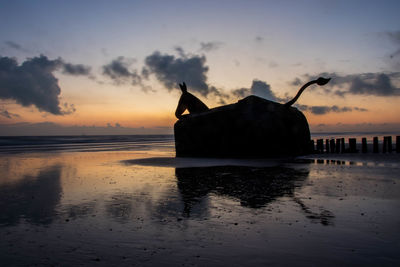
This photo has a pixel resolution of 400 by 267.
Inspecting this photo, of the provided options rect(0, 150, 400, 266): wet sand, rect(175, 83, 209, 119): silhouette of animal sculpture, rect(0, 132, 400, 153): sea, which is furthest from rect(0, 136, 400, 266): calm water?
rect(0, 132, 400, 153): sea

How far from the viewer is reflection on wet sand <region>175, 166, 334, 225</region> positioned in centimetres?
732

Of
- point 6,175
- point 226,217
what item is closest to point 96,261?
point 226,217

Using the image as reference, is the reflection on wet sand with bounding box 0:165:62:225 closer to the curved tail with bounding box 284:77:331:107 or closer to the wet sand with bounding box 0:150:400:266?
the wet sand with bounding box 0:150:400:266

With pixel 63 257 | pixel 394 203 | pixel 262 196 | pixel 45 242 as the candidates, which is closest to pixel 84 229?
pixel 45 242

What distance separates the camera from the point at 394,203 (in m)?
7.42

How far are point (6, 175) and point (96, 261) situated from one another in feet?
Answer: 38.1

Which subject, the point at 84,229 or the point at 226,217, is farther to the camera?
the point at 226,217

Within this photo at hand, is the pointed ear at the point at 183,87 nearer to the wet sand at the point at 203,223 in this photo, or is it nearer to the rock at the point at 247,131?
the rock at the point at 247,131

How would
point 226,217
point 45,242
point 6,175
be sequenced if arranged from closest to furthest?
point 45,242 → point 226,217 → point 6,175

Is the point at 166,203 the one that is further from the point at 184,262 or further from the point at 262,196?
the point at 184,262

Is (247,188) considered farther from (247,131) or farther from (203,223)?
(247,131)

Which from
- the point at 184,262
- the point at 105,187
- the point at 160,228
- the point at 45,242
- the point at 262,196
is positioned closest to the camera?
the point at 184,262

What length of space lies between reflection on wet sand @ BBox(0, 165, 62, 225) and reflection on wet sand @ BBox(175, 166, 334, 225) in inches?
123

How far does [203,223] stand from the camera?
233 inches
